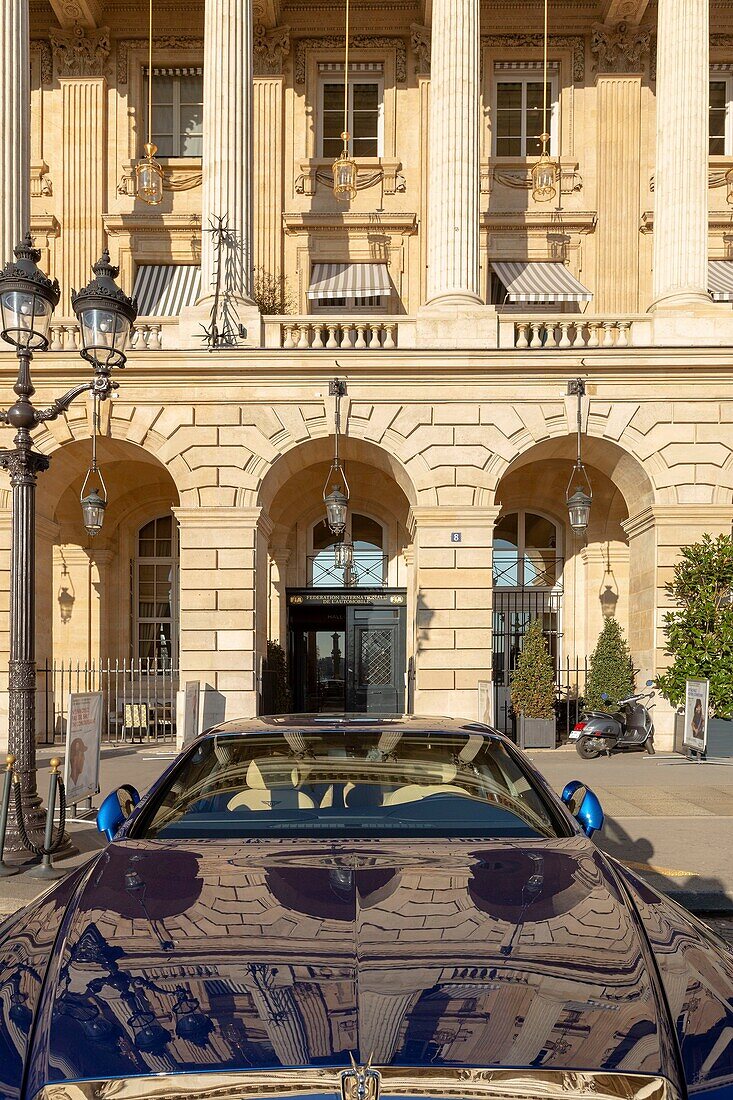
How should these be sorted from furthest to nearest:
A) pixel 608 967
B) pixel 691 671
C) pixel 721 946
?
pixel 691 671, pixel 721 946, pixel 608 967

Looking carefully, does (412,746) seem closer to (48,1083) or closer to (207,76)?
(48,1083)

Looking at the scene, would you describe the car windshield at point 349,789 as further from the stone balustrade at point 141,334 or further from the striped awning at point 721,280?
the striped awning at point 721,280

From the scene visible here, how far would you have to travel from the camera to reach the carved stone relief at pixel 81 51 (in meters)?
22.6

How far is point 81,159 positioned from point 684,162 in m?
14.1

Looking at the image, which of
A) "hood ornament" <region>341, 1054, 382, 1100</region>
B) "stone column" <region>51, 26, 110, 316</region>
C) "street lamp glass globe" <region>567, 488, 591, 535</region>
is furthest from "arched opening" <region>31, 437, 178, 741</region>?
"hood ornament" <region>341, 1054, 382, 1100</region>

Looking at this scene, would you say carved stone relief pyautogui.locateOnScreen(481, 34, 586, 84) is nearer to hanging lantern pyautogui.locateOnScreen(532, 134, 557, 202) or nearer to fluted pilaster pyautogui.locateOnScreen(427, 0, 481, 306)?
hanging lantern pyautogui.locateOnScreen(532, 134, 557, 202)

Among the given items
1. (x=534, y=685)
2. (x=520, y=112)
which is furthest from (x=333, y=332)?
(x=520, y=112)

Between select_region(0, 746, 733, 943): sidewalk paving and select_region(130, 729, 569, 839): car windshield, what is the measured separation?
11.1 feet

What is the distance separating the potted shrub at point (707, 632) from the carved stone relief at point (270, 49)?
1545cm

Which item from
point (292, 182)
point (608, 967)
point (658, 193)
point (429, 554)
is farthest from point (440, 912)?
point (292, 182)

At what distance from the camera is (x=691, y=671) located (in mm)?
16859

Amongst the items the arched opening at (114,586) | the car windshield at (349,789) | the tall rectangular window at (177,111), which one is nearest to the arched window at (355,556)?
the arched opening at (114,586)

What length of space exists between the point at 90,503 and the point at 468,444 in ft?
24.8

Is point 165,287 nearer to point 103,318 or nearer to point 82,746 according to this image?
point 103,318
